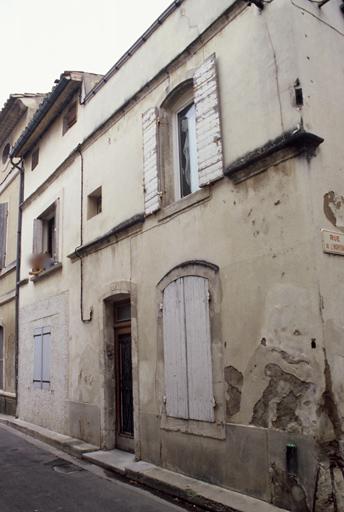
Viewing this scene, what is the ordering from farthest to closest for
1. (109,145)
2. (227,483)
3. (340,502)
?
(109,145) → (227,483) → (340,502)

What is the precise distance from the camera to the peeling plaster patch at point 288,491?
15.1ft

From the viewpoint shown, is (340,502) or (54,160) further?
(54,160)

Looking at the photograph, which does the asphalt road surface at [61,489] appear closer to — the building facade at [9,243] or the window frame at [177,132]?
the window frame at [177,132]

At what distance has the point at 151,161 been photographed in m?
7.50

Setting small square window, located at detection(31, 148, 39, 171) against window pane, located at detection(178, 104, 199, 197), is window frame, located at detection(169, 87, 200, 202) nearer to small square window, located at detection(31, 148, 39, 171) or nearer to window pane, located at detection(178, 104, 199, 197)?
window pane, located at detection(178, 104, 199, 197)

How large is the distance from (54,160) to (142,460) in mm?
7150

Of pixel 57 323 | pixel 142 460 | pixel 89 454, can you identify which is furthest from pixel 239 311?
pixel 57 323

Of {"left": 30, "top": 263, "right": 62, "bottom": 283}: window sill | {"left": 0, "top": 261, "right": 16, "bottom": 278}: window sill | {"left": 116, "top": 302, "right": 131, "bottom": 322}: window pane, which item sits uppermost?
{"left": 0, "top": 261, "right": 16, "bottom": 278}: window sill

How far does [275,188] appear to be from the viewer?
5266 mm

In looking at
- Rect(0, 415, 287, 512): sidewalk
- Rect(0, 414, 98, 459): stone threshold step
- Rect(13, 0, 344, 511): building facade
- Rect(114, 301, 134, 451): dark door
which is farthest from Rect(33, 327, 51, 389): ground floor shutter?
Rect(114, 301, 134, 451): dark door

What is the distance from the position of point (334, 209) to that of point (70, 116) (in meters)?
7.64

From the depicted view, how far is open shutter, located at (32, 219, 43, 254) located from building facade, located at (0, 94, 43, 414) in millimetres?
1555

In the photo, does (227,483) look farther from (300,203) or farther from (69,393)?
(69,393)

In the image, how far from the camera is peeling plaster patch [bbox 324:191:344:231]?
5.06 metres
